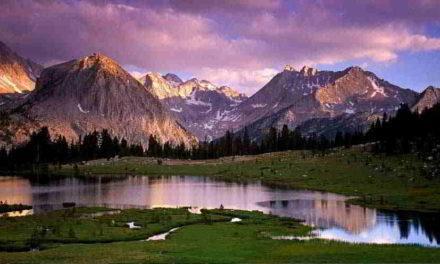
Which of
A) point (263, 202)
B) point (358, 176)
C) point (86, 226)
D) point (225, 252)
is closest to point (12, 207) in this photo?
point (86, 226)

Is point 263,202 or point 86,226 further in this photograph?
point 263,202

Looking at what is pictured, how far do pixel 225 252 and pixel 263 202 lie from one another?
190ft

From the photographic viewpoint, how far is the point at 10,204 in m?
101

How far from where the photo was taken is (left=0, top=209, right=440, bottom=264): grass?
45.0 m

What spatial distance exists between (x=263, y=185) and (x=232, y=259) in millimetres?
101646

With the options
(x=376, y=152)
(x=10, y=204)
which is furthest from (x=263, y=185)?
(x=10, y=204)

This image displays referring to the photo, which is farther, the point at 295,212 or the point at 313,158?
the point at 313,158

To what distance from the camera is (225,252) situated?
50.1 m

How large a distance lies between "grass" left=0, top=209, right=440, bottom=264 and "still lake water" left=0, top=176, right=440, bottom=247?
10896 millimetres

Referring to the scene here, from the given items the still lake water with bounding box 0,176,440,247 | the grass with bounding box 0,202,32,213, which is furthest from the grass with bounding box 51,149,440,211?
the grass with bounding box 0,202,32,213

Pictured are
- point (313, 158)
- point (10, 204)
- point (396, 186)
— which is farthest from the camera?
point (313, 158)

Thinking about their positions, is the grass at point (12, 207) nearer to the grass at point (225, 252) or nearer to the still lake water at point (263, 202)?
the still lake water at point (263, 202)

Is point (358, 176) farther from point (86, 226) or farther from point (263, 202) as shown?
point (86, 226)

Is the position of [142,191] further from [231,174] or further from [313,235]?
[313,235]
